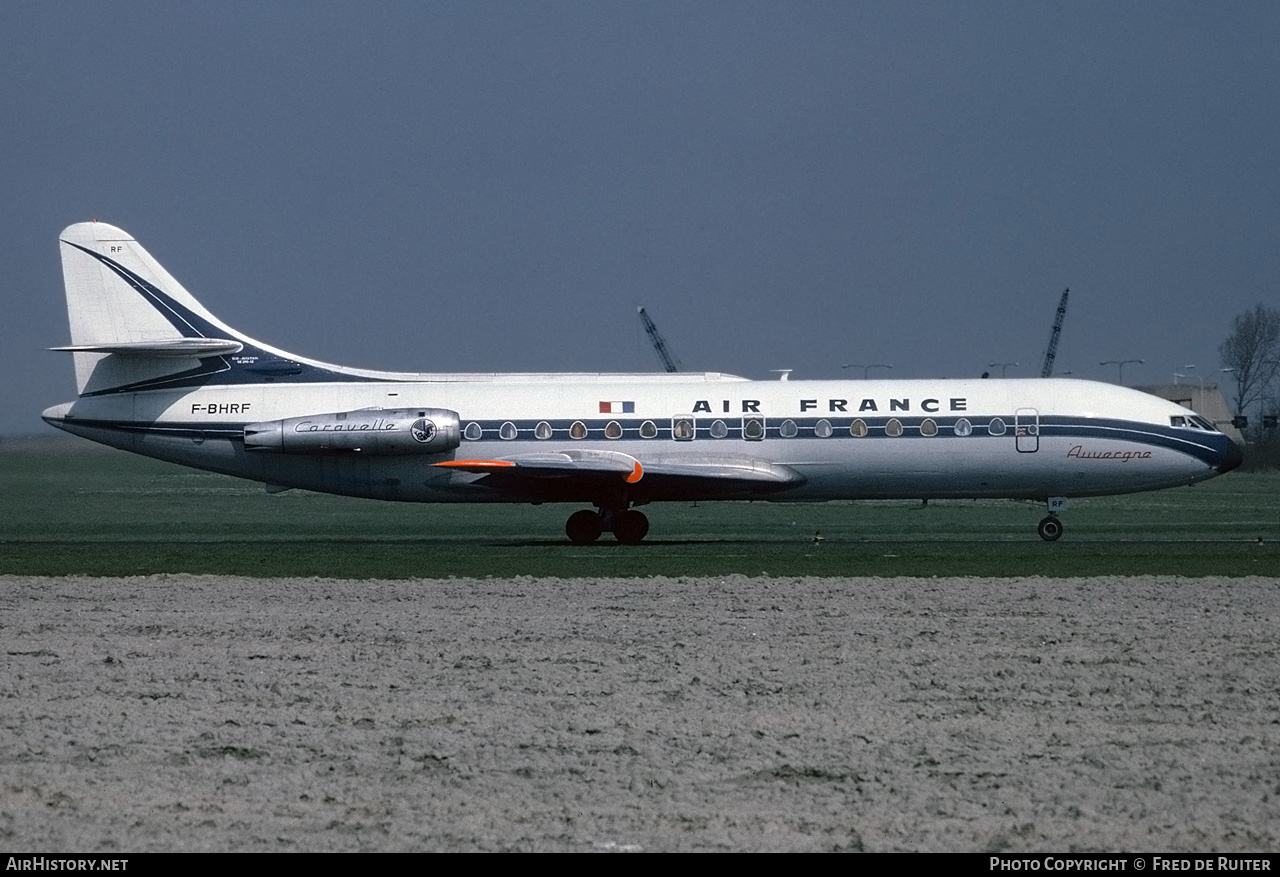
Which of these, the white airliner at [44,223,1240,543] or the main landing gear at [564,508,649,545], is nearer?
the white airliner at [44,223,1240,543]

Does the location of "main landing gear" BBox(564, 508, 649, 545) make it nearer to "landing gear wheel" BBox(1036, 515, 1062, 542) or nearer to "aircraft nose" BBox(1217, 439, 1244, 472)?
"landing gear wheel" BBox(1036, 515, 1062, 542)

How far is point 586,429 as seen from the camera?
1235 inches

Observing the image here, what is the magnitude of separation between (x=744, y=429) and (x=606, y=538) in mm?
4796

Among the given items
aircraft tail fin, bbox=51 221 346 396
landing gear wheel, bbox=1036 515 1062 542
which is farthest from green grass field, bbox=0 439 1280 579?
aircraft tail fin, bbox=51 221 346 396

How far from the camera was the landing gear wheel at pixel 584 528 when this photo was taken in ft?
105

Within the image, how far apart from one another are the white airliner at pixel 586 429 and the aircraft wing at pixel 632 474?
4 cm

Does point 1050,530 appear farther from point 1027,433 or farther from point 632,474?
point 632,474

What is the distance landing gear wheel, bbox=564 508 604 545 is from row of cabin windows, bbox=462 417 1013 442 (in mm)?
1868

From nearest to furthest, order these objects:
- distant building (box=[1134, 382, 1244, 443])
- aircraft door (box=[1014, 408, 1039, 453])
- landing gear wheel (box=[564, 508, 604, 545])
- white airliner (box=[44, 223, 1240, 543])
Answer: white airliner (box=[44, 223, 1240, 543]) → aircraft door (box=[1014, 408, 1039, 453]) → landing gear wheel (box=[564, 508, 604, 545]) → distant building (box=[1134, 382, 1244, 443])

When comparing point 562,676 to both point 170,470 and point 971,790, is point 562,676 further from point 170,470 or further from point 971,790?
point 170,470

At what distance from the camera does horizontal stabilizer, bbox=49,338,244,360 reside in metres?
31.1

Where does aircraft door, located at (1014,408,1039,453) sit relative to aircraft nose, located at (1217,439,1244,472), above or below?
above

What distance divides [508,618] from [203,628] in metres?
3.29

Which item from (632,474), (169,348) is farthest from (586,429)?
(169,348)
